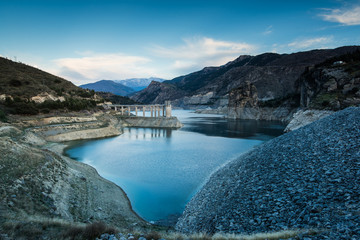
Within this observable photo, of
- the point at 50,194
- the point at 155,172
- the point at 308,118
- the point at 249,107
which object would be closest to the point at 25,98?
the point at 155,172

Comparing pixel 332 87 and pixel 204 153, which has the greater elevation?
pixel 332 87

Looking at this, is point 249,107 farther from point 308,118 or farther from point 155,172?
point 155,172

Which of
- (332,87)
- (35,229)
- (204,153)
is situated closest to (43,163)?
(35,229)

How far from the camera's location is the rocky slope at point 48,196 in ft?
27.1

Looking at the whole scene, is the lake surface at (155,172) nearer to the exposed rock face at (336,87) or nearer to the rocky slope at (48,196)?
the rocky slope at (48,196)

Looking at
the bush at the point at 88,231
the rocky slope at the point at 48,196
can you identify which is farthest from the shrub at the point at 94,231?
the rocky slope at the point at 48,196

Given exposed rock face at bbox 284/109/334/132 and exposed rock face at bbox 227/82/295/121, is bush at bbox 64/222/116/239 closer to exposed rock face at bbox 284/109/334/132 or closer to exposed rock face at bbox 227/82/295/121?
exposed rock face at bbox 284/109/334/132

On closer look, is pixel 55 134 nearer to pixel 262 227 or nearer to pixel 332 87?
pixel 262 227

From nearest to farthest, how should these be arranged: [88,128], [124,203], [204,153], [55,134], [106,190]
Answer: [124,203], [106,190], [204,153], [55,134], [88,128]

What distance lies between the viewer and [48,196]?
1068 cm

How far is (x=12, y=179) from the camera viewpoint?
10453 mm

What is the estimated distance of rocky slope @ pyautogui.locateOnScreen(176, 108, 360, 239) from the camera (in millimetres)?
6422

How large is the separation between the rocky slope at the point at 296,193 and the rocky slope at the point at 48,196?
4520 millimetres

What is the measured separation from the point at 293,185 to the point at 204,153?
66.7 ft
